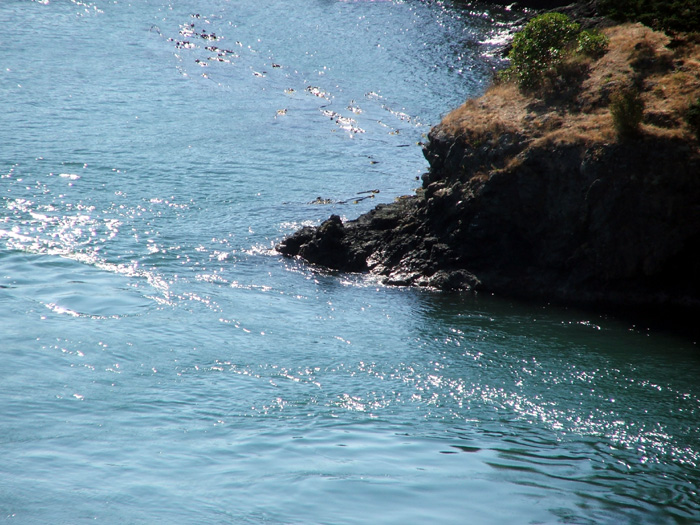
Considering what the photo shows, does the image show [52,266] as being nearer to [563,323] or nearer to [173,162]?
[173,162]

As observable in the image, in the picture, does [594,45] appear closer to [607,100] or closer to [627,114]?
[607,100]

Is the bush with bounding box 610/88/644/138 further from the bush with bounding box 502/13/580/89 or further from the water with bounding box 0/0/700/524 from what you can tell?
the water with bounding box 0/0/700/524

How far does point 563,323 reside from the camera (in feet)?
70.7

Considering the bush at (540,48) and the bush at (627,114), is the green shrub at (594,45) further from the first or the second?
the bush at (627,114)

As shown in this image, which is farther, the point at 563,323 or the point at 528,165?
the point at 528,165

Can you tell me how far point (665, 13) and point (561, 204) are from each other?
6348 millimetres

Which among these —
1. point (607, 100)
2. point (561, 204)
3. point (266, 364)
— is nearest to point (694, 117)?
point (607, 100)

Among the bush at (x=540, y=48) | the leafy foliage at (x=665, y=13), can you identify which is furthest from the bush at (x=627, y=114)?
the bush at (x=540, y=48)

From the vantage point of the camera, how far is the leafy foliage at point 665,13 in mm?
22578

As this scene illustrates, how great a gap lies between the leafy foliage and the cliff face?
867 mm

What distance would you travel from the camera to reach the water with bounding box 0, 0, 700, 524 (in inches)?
508

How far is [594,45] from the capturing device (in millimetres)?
25531

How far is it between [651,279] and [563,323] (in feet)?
9.80

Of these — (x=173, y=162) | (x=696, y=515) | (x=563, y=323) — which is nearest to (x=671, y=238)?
(x=563, y=323)
